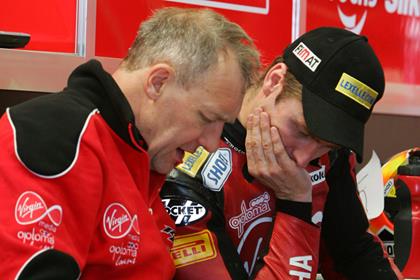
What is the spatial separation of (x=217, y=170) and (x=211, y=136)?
0.73ft

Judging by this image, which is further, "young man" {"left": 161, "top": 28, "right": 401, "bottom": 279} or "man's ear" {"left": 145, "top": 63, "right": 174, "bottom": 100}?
"young man" {"left": 161, "top": 28, "right": 401, "bottom": 279}

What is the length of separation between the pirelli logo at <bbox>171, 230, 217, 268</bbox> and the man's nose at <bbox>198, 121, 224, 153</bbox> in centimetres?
21

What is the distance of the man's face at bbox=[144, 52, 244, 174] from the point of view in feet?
3.10

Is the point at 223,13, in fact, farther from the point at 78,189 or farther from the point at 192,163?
the point at 78,189

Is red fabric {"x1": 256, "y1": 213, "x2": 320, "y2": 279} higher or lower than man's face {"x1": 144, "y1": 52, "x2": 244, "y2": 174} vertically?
lower

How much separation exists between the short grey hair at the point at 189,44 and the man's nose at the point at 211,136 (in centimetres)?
7

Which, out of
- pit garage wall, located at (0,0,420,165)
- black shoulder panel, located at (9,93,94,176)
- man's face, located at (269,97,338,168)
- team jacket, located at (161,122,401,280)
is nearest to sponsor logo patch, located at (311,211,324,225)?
team jacket, located at (161,122,401,280)

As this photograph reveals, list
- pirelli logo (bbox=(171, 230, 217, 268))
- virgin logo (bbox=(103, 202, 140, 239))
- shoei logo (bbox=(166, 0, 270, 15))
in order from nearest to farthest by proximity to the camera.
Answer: virgin logo (bbox=(103, 202, 140, 239)) → pirelli logo (bbox=(171, 230, 217, 268)) → shoei logo (bbox=(166, 0, 270, 15))

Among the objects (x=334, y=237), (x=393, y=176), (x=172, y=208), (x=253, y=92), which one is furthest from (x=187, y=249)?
(x=393, y=176)

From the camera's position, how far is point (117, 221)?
2.82 feet

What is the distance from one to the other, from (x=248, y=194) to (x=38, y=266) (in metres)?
0.59

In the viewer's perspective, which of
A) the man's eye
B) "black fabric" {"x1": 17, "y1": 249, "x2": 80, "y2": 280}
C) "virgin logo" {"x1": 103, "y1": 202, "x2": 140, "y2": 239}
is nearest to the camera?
"black fabric" {"x1": 17, "y1": 249, "x2": 80, "y2": 280}

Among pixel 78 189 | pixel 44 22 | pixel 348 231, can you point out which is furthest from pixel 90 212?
pixel 44 22

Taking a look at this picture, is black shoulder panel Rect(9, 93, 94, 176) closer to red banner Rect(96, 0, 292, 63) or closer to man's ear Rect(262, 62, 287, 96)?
man's ear Rect(262, 62, 287, 96)
